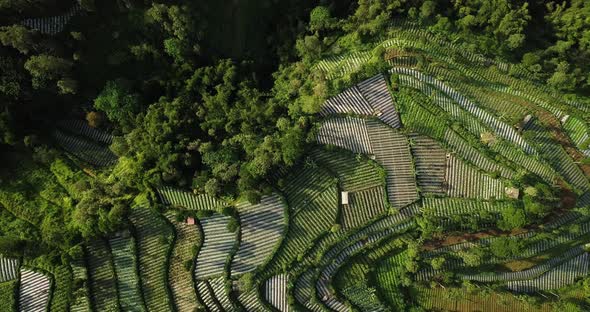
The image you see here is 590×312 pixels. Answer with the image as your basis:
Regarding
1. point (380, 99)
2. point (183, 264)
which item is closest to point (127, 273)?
point (183, 264)

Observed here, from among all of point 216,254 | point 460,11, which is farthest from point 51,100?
point 460,11

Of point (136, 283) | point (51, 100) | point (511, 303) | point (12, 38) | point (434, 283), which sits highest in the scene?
point (12, 38)

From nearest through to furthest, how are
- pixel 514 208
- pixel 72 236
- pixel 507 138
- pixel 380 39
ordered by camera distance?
pixel 72 236, pixel 514 208, pixel 507 138, pixel 380 39

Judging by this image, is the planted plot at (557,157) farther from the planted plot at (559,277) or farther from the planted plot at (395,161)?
the planted plot at (395,161)

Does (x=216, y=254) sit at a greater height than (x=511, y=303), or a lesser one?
greater

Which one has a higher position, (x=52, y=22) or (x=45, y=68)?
(x=52, y=22)

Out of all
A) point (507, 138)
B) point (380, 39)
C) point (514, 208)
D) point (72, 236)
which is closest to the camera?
point (72, 236)

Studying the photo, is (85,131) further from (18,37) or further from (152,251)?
(152,251)

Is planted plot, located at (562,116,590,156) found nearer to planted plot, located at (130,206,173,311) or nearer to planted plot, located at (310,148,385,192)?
planted plot, located at (310,148,385,192)

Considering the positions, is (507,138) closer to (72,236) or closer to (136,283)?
(136,283)
